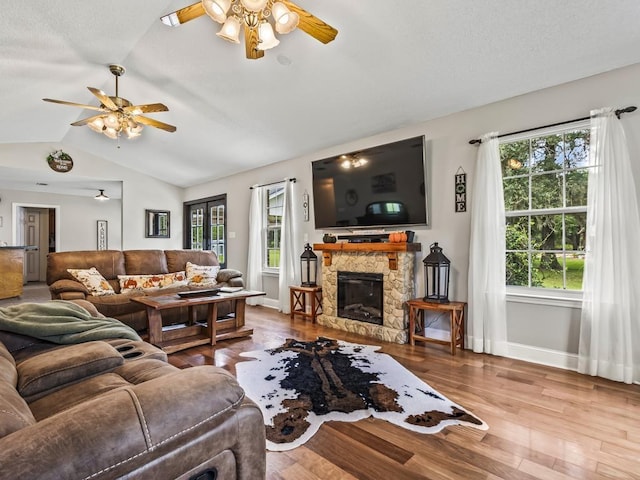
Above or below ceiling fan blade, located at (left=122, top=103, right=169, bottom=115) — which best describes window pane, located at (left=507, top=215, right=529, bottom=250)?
below

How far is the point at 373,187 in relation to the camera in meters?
4.08

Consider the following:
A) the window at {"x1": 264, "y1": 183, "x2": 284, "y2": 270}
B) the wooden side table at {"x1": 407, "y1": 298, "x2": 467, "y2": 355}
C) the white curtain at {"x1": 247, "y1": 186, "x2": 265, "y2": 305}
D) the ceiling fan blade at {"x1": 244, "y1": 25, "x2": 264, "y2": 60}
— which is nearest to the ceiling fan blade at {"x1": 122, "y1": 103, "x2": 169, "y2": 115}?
the ceiling fan blade at {"x1": 244, "y1": 25, "x2": 264, "y2": 60}

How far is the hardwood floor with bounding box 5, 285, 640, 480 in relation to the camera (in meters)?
1.58

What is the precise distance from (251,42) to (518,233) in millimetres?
2921

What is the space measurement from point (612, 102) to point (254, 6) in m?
2.86

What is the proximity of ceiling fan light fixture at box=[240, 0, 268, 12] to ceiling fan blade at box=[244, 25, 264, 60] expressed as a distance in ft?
0.66

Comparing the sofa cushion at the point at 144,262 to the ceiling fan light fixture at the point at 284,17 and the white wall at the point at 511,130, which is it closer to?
the white wall at the point at 511,130

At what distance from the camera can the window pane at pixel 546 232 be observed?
3035mm

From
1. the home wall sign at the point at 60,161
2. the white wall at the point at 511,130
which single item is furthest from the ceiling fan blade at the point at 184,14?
the home wall sign at the point at 60,161

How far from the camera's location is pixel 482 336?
323cm

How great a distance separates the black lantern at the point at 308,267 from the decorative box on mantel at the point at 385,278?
1.75 feet

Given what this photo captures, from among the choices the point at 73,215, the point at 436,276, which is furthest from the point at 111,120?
the point at 73,215

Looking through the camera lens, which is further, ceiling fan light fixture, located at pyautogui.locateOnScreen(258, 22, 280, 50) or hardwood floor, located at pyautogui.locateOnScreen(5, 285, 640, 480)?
ceiling fan light fixture, located at pyautogui.locateOnScreen(258, 22, 280, 50)

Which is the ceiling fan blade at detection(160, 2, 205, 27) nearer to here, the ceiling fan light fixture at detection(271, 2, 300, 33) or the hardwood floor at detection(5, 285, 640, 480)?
the ceiling fan light fixture at detection(271, 2, 300, 33)
